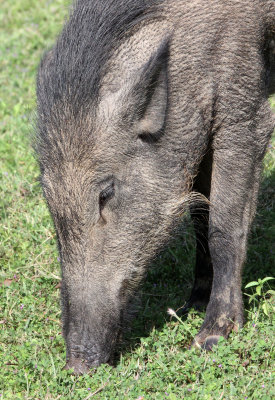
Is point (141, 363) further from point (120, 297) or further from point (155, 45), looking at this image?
point (155, 45)

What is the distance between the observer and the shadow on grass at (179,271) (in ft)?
15.3

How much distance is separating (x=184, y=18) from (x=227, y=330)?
1.91m

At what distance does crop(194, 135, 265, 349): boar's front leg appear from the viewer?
13.8ft

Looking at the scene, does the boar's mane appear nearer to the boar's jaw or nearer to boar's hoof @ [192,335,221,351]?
the boar's jaw

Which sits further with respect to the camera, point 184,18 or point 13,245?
point 13,245

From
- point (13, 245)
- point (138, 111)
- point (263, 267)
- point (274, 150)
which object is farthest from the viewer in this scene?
point (274, 150)

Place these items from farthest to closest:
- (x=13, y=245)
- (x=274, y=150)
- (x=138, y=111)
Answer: (x=274, y=150) < (x=13, y=245) < (x=138, y=111)

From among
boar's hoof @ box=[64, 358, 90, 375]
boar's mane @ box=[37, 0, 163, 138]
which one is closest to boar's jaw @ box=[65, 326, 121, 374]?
boar's hoof @ box=[64, 358, 90, 375]

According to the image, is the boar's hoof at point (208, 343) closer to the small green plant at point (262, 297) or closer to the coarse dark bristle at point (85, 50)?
the small green plant at point (262, 297)

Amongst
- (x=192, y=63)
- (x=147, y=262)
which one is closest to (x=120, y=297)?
(x=147, y=262)

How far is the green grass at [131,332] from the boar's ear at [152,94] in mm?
839

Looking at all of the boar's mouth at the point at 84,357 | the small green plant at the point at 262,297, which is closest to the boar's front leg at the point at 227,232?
the small green plant at the point at 262,297

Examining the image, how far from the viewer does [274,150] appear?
6281 millimetres

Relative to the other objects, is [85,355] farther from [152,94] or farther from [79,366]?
[152,94]
